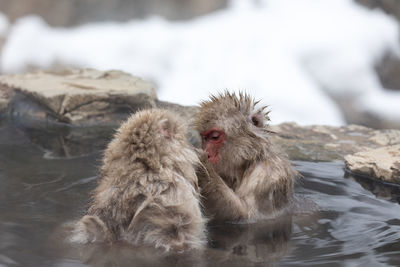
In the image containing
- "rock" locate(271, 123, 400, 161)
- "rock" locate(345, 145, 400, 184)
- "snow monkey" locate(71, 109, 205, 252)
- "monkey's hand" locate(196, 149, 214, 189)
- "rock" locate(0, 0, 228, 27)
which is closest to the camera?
"snow monkey" locate(71, 109, 205, 252)

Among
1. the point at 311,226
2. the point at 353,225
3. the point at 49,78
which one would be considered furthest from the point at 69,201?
the point at 49,78

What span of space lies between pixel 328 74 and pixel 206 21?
2.36 meters

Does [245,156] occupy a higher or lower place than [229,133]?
lower

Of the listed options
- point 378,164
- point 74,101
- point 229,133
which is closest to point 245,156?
point 229,133

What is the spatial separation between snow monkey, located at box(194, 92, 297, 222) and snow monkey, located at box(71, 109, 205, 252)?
0.56 meters

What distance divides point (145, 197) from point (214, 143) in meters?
0.76

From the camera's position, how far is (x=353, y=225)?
9.14 ft

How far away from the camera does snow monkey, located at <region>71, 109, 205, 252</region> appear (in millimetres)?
2148

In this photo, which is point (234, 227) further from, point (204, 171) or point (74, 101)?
point (74, 101)

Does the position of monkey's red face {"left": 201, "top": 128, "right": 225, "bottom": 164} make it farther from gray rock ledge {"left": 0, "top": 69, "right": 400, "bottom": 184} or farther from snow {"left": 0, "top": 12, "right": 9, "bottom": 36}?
snow {"left": 0, "top": 12, "right": 9, "bottom": 36}

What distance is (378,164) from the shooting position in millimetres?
3682

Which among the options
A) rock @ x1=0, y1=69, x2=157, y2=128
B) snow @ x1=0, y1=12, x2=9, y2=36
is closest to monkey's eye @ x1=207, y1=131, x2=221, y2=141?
rock @ x1=0, y1=69, x2=157, y2=128

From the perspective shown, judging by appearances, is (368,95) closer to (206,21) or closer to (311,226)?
(206,21)

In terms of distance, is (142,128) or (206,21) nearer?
(142,128)
